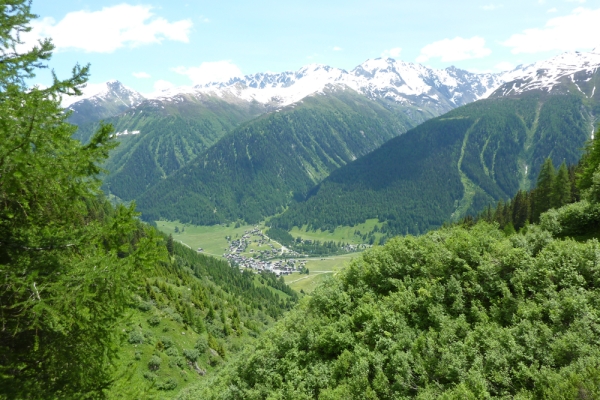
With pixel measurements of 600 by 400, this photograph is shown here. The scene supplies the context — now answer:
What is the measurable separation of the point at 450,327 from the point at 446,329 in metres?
0.40

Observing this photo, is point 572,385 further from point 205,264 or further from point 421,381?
point 205,264

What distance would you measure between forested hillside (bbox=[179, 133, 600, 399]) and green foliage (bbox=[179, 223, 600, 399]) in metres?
0.07

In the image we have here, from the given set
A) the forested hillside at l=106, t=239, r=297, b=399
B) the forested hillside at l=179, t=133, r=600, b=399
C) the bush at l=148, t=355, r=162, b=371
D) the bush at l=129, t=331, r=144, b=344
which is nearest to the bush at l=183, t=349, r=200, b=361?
the forested hillside at l=106, t=239, r=297, b=399

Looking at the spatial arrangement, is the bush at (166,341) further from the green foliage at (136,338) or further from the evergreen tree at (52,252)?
the evergreen tree at (52,252)

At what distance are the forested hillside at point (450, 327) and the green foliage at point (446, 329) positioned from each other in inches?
2.6

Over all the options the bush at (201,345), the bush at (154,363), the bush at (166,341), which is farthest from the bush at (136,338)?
the bush at (201,345)

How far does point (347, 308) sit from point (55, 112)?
872 inches

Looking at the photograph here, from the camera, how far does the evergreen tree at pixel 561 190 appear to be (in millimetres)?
66688

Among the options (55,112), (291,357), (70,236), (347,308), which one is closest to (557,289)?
(347,308)

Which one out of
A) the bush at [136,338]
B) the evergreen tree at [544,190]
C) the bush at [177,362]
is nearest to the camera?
the bush at [136,338]

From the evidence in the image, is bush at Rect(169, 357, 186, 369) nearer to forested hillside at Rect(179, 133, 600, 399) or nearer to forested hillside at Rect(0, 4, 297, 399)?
forested hillside at Rect(179, 133, 600, 399)

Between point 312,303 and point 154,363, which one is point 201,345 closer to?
point 154,363

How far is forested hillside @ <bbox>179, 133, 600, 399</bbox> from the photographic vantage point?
49.3 feet

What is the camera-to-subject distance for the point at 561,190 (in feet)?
221
